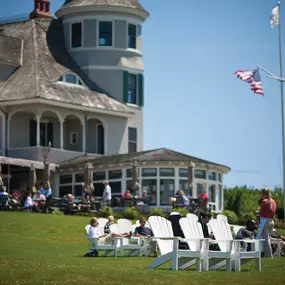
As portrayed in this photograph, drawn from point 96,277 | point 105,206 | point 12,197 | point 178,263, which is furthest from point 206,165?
point 96,277

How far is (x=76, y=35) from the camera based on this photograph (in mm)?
56031

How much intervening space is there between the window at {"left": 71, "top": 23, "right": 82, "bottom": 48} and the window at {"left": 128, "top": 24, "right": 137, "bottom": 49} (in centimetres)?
258

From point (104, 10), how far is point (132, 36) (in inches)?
89.1

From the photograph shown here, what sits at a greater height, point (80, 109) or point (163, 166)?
point (80, 109)

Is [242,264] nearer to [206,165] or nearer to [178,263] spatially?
[178,263]

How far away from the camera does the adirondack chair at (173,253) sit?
19.8m

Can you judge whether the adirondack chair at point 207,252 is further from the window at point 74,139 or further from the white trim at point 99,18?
the white trim at point 99,18

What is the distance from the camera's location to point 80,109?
2058 inches

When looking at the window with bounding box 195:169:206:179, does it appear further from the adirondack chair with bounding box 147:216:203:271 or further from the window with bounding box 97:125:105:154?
the adirondack chair with bounding box 147:216:203:271

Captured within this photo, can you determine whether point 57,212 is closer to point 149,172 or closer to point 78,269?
point 149,172

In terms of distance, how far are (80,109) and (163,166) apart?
6818 millimetres

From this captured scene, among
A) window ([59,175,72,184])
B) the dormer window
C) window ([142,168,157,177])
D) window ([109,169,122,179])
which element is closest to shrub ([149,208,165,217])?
window ([142,168,157,177])

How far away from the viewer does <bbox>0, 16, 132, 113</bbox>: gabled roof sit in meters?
51.1

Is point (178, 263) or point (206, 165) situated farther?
point (206, 165)
